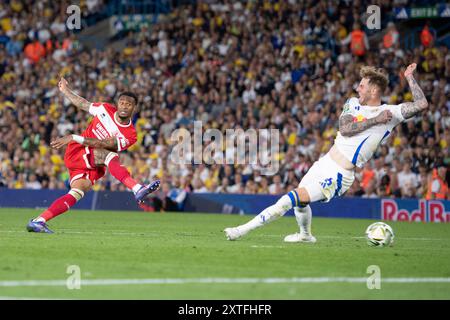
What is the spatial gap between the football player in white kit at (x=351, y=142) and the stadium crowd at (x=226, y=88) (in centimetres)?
1159

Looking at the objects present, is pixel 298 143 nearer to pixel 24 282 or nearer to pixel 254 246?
pixel 254 246

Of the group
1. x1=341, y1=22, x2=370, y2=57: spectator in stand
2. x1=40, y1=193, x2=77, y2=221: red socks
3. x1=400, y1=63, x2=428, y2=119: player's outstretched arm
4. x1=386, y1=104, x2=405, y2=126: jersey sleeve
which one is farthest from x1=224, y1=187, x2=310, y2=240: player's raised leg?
x1=341, y1=22, x2=370, y2=57: spectator in stand

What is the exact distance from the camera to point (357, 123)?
12898mm

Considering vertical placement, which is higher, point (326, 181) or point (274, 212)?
point (326, 181)

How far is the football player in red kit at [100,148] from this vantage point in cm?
1506

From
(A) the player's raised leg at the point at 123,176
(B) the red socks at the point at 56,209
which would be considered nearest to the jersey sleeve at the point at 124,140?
(A) the player's raised leg at the point at 123,176

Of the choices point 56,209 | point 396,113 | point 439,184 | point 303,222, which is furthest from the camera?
point 439,184

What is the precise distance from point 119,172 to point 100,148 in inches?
22.3

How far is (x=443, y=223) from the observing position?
23.0m

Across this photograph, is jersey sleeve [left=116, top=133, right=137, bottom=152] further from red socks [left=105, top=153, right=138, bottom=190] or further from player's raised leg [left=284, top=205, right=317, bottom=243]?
player's raised leg [left=284, top=205, right=317, bottom=243]

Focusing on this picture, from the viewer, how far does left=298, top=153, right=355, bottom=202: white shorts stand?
1287 cm

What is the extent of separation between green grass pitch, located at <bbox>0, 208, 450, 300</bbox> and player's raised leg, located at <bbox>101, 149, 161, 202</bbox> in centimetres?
71

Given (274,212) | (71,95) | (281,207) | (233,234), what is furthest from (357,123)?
(71,95)

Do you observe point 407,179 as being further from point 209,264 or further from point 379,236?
point 209,264
